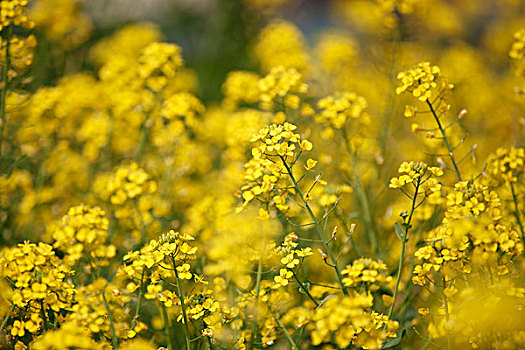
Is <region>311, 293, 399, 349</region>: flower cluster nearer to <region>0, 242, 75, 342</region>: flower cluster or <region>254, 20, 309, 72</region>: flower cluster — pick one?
<region>0, 242, 75, 342</region>: flower cluster

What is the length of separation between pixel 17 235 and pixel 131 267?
1.27m

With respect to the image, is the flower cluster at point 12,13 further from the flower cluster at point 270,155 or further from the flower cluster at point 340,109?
the flower cluster at point 340,109

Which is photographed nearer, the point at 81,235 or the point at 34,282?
the point at 34,282

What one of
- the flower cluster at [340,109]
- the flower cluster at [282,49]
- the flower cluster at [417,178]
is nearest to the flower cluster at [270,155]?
the flower cluster at [417,178]

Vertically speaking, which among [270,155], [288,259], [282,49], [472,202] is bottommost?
[282,49]

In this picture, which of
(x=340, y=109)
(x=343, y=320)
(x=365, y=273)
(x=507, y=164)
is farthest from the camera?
(x=340, y=109)

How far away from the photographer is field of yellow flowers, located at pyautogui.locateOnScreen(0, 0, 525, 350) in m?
1.71

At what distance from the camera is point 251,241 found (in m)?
1.96

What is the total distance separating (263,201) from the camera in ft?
6.42

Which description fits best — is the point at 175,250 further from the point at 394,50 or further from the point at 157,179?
the point at 394,50

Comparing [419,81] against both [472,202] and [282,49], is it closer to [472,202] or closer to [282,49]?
[472,202]

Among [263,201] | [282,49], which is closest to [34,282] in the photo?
[263,201]

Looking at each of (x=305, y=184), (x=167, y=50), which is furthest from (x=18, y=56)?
(x=305, y=184)

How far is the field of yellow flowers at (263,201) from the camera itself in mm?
1710
